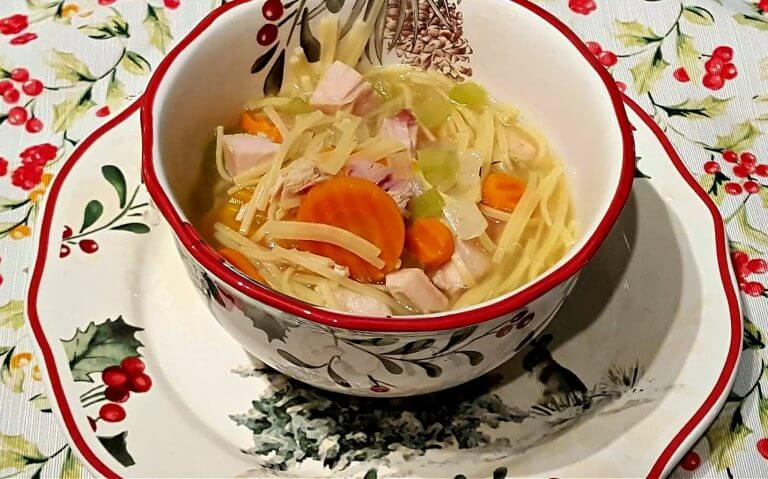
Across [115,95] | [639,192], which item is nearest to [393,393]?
[639,192]

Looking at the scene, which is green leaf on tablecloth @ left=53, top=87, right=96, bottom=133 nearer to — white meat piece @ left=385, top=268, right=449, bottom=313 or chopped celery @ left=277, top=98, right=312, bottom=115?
chopped celery @ left=277, top=98, right=312, bottom=115

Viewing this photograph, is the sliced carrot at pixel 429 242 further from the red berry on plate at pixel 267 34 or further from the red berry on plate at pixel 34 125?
the red berry on plate at pixel 34 125

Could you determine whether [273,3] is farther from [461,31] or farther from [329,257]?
[329,257]

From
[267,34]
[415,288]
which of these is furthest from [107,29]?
[415,288]

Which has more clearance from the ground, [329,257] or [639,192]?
[639,192]

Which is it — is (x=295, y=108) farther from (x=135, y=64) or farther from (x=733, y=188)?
(x=733, y=188)

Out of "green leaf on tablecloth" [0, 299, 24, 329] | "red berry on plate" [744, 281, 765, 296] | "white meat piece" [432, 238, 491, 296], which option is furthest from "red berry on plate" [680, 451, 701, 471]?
"green leaf on tablecloth" [0, 299, 24, 329]

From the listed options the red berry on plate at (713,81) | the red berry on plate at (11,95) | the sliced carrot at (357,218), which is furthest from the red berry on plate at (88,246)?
the red berry on plate at (713,81)
